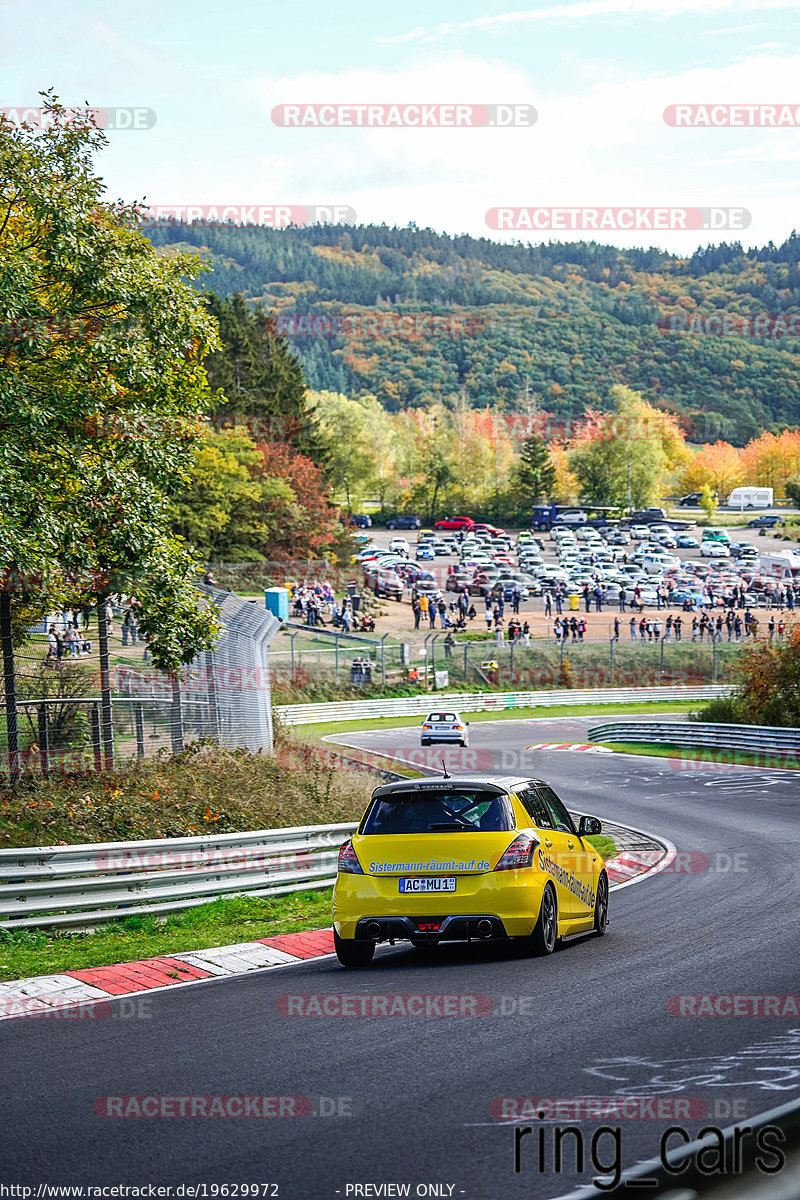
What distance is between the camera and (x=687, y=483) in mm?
166625

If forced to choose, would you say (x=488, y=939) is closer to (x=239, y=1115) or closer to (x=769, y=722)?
(x=239, y=1115)

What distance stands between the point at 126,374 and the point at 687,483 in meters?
156

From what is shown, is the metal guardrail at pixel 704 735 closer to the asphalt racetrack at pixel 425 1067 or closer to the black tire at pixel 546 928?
the asphalt racetrack at pixel 425 1067

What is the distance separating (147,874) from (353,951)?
123 inches

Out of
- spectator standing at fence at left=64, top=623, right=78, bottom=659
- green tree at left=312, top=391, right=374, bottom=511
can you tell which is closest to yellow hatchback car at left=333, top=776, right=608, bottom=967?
spectator standing at fence at left=64, top=623, right=78, bottom=659

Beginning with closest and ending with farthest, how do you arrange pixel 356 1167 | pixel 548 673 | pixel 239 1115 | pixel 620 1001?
pixel 356 1167
pixel 239 1115
pixel 620 1001
pixel 548 673

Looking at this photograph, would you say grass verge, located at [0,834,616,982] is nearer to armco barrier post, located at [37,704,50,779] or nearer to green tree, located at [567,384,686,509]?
armco barrier post, located at [37,704,50,779]

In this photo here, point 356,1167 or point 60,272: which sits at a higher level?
point 60,272

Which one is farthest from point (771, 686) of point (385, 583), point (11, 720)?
point (385, 583)

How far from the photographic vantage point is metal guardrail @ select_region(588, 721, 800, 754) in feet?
110

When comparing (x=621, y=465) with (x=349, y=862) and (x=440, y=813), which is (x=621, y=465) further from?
(x=349, y=862)

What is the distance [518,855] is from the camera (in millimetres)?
9789

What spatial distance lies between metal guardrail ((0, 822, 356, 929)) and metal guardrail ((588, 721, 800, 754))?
21.5m

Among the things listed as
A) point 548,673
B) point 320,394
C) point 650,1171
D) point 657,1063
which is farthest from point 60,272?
point 320,394
